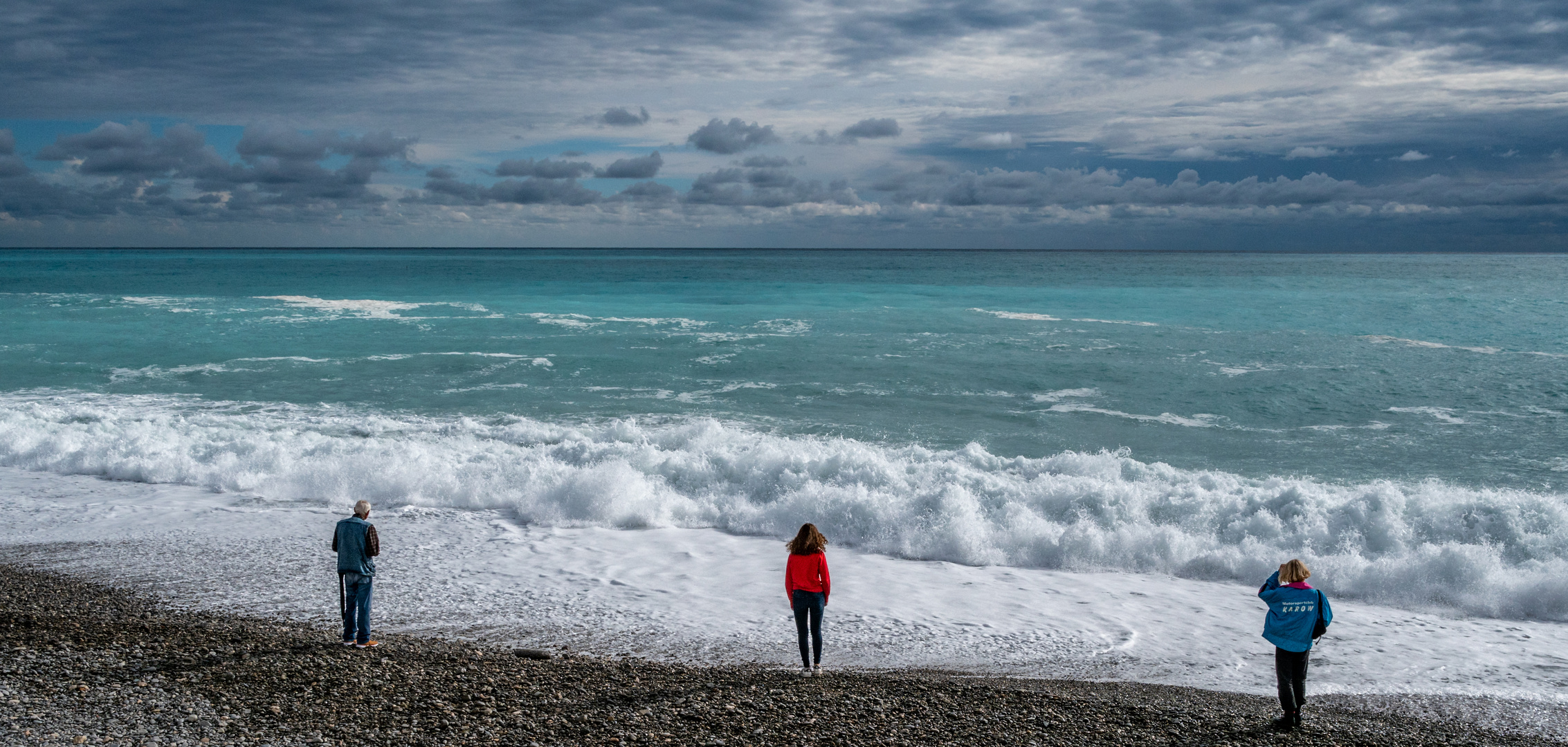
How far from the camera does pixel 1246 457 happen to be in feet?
55.9

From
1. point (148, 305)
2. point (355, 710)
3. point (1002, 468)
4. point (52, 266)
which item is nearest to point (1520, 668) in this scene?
point (1002, 468)

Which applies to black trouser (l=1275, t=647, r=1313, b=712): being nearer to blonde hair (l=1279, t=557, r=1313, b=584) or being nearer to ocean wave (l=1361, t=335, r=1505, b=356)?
blonde hair (l=1279, t=557, r=1313, b=584)

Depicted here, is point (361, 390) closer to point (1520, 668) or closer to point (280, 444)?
point (280, 444)

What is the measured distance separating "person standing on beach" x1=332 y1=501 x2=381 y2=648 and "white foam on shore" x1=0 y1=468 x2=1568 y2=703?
0.82m

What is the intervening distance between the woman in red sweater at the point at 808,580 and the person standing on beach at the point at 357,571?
153 inches

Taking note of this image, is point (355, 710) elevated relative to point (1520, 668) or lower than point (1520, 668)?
elevated

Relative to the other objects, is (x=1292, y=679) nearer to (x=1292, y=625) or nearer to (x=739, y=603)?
(x=1292, y=625)

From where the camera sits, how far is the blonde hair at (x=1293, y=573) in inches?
286

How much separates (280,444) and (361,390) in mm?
6749

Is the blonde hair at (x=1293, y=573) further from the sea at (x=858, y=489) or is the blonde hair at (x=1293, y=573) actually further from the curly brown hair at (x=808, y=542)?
the curly brown hair at (x=808, y=542)

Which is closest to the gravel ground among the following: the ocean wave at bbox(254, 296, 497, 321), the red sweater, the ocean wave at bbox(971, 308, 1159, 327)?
the red sweater

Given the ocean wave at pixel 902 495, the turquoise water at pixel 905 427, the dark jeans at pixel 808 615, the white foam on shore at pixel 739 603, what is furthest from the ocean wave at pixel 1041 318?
the dark jeans at pixel 808 615

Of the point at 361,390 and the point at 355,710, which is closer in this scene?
the point at 355,710

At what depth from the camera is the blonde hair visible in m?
7.25
